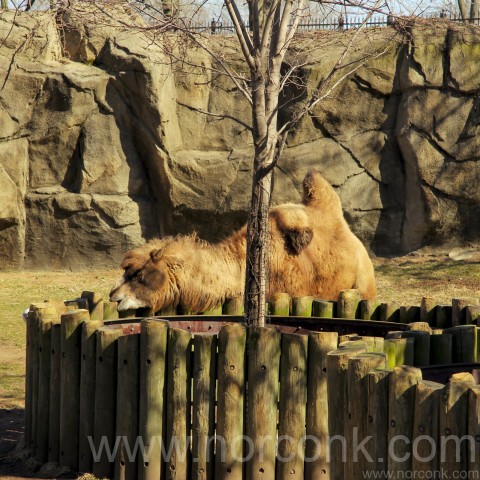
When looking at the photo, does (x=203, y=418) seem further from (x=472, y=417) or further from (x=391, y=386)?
(x=472, y=417)

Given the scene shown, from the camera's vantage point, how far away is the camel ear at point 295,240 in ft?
26.2

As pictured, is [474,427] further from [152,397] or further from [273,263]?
[273,263]

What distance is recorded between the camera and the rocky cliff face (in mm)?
14367

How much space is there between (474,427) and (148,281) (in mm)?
4193

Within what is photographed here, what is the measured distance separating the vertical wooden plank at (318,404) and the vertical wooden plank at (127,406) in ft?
3.13

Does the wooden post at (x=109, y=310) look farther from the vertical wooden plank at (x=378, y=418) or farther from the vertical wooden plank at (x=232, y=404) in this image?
the vertical wooden plank at (x=378, y=418)

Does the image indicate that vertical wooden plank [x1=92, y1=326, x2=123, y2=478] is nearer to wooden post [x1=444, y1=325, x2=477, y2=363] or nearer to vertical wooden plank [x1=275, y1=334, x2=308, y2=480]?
vertical wooden plank [x1=275, y1=334, x2=308, y2=480]

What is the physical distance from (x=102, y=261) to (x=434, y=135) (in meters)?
5.70

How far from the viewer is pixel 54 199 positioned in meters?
14.6

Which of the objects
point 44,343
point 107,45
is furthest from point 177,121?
point 44,343

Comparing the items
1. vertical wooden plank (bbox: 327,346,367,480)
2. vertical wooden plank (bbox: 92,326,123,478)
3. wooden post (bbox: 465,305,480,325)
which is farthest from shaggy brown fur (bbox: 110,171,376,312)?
vertical wooden plank (bbox: 327,346,367,480)

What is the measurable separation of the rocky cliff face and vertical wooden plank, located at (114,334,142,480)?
962 centimetres

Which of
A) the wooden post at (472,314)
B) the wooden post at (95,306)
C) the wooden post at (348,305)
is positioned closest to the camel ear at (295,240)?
the wooden post at (348,305)

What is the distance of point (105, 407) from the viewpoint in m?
5.01
